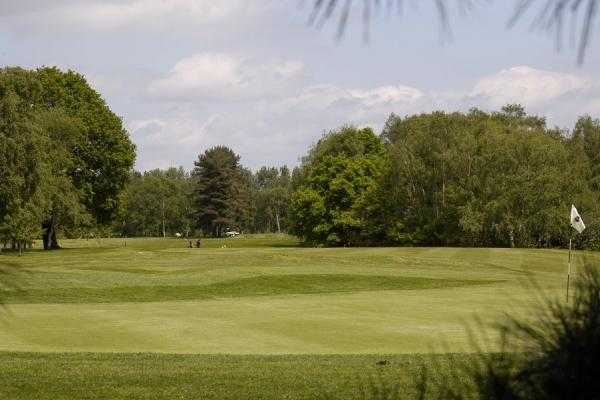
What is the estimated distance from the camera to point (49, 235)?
63.1 meters

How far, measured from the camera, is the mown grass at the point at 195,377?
29.9ft

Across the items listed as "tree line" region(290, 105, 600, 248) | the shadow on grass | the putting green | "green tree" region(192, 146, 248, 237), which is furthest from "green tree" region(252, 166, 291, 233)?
the shadow on grass

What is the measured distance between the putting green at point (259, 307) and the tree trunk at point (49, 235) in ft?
85.0

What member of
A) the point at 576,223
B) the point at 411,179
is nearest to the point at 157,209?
the point at 411,179

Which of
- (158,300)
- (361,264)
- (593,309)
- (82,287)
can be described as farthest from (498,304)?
(593,309)

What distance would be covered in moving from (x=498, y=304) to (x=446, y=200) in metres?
44.7

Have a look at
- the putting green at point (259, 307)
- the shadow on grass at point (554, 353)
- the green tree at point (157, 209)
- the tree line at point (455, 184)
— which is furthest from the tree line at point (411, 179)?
the green tree at point (157, 209)

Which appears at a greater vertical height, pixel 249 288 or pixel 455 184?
pixel 455 184

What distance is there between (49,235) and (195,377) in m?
56.1

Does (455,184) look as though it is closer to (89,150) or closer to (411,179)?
(411,179)

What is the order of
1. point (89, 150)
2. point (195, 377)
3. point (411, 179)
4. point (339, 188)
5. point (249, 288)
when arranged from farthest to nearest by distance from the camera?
point (339, 188), point (411, 179), point (89, 150), point (249, 288), point (195, 377)

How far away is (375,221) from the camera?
71312 mm

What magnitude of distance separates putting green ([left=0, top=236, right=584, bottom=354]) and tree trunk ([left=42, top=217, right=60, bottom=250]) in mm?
25915

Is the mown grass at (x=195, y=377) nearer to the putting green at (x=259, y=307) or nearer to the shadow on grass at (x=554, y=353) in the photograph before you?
the putting green at (x=259, y=307)
